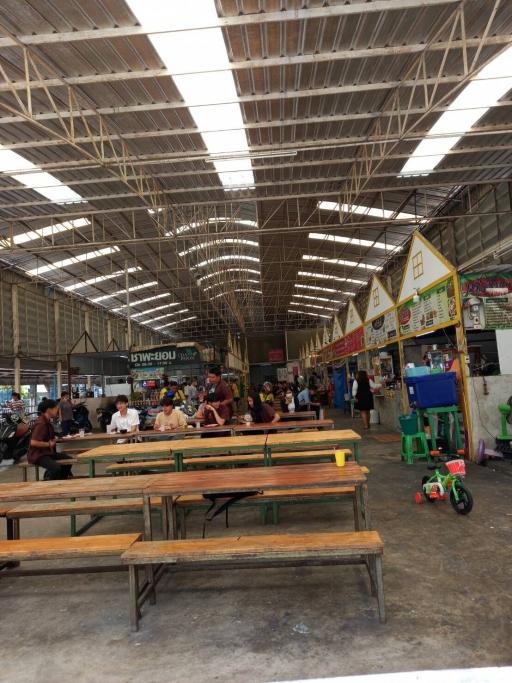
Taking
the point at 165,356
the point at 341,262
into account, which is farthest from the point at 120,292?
the point at 165,356

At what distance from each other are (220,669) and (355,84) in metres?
8.41

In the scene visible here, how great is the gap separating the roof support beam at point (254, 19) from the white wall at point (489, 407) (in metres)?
5.35

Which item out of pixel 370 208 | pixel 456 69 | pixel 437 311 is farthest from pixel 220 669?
pixel 370 208

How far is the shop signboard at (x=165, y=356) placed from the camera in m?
12.1

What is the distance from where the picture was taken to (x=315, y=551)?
277 cm

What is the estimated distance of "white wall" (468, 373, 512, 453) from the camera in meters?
7.59

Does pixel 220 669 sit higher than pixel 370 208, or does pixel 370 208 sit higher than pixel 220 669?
pixel 370 208

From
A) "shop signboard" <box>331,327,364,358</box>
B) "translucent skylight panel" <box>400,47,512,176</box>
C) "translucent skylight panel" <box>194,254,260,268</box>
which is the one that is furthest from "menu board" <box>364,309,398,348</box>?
"translucent skylight panel" <box>194,254,260,268</box>

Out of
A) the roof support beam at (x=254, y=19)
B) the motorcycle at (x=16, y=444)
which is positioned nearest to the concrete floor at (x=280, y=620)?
the roof support beam at (x=254, y=19)

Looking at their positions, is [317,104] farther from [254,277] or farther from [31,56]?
[254,277]

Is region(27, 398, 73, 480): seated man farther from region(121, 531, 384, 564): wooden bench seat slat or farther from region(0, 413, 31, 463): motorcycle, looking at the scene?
region(0, 413, 31, 463): motorcycle

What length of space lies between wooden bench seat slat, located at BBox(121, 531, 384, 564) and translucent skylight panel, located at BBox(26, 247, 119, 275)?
1554 cm

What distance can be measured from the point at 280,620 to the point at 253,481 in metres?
0.88

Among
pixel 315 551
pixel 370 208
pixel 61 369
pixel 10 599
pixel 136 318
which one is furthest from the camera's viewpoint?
pixel 136 318
